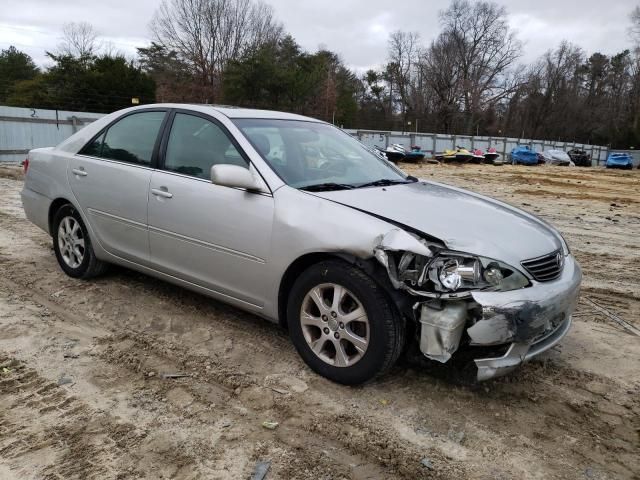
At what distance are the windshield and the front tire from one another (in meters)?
0.71

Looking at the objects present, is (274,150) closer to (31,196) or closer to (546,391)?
(546,391)

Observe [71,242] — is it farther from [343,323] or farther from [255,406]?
[343,323]

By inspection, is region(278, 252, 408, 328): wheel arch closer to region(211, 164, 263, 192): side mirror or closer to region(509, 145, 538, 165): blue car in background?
region(211, 164, 263, 192): side mirror

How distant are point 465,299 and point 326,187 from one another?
1.20 meters

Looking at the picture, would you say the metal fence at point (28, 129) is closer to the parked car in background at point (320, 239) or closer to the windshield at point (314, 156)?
the parked car in background at point (320, 239)

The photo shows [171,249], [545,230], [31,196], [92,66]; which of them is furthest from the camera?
[92,66]

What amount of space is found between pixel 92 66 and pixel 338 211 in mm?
35624

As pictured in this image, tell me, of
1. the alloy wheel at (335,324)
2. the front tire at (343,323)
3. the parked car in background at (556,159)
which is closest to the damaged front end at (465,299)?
the front tire at (343,323)

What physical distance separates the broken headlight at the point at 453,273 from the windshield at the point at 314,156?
2.96 ft

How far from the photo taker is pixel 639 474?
2.40m

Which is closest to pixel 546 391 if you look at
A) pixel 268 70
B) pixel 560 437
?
pixel 560 437

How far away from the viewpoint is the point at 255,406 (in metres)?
2.88

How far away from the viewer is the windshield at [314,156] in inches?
138

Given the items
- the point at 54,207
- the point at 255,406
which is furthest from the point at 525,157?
the point at 255,406
